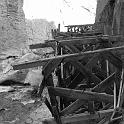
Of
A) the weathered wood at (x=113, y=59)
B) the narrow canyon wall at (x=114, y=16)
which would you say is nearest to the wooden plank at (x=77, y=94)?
the weathered wood at (x=113, y=59)

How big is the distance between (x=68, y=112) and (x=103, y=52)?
3.89ft

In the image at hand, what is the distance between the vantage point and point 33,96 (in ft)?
28.1

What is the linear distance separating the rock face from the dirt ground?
6942 mm

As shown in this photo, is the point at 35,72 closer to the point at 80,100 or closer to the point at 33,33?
the point at 80,100

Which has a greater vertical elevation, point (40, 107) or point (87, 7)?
point (87, 7)

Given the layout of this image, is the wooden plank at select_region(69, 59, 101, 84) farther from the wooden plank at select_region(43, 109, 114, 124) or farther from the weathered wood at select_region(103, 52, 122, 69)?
the wooden plank at select_region(43, 109, 114, 124)

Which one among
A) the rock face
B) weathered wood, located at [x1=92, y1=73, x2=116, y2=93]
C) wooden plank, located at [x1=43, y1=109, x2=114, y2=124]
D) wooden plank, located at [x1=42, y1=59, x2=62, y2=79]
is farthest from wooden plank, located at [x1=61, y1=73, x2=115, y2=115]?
the rock face

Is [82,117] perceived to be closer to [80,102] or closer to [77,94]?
[80,102]

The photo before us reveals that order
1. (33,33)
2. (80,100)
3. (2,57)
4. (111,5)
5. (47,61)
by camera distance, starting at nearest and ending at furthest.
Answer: (47,61), (80,100), (111,5), (2,57), (33,33)

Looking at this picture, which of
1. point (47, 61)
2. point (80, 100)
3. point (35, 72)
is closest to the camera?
point (47, 61)

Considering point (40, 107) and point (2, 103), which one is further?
point (2, 103)

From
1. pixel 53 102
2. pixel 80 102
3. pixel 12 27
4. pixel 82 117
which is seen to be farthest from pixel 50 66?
pixel 12 27

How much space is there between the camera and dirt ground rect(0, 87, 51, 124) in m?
6.65

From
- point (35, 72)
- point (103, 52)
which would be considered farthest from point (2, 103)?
point (103, 52)
